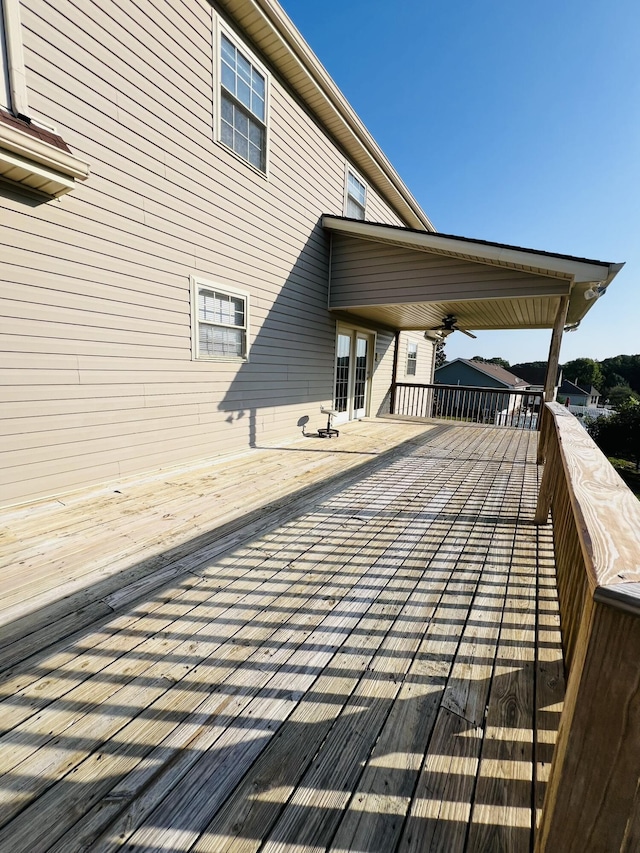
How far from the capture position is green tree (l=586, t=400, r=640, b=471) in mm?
21031

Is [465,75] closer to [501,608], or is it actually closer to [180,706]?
[501,608]

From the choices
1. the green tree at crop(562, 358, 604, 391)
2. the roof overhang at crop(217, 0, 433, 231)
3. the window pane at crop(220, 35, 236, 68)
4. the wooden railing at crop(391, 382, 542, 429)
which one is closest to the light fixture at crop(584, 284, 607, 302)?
the wooden railing at crop(391, 382, 542, 429)

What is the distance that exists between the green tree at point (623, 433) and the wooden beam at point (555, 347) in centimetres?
2003

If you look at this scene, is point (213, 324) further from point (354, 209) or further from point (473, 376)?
point (473, 376)

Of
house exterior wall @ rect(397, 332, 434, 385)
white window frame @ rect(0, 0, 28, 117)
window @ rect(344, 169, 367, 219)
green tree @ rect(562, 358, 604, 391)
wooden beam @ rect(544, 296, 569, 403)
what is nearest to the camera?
white window frame @ rect(0, 0, 28, 117)

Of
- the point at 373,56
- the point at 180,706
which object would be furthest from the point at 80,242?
the point at 373,56

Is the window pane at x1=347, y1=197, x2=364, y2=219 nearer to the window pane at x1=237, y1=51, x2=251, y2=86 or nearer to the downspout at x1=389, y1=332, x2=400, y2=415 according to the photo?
the window pane at x1=237, y1=51, x2=251, y2=86

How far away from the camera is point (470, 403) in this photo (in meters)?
9.66

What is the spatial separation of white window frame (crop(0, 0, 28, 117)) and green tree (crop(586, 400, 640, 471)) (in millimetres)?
26594

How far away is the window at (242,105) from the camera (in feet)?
14.1

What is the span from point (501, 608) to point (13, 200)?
14.1ft

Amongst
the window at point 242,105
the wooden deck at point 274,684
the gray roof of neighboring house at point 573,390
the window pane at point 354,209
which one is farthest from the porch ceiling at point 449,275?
the gray roof of neighboring house at point 573,390

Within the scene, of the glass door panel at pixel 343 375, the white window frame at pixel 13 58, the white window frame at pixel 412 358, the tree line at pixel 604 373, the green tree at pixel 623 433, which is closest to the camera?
the white window frame at pixel 13 58

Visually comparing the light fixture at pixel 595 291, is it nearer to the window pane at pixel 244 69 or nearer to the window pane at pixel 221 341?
the window pane at pixel 221 341
